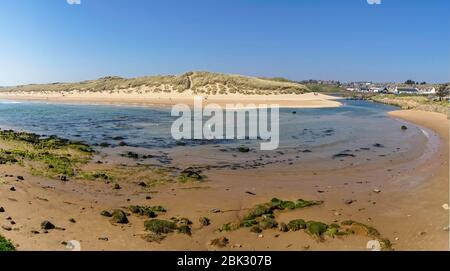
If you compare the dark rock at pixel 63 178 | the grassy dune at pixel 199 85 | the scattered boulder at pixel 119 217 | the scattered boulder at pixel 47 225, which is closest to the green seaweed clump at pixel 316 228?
the scattered boulder at pixel 119 217

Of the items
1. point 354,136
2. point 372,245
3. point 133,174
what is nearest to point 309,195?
point 372,245

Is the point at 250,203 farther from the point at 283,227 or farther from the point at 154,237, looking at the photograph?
the point at 154,237

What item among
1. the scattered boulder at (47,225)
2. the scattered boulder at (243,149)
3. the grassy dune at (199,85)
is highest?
the grassy dune at (199,85)

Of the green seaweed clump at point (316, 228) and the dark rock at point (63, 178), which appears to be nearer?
the green seaweed clump at point (316, 228)

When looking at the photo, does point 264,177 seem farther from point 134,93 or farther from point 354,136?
point 134,93

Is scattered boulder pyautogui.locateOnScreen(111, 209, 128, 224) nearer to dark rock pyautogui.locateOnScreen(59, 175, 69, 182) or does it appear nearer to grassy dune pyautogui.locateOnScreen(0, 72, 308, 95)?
dark rock pyautogui.locateOnScreen(59, 175, 69, 182)

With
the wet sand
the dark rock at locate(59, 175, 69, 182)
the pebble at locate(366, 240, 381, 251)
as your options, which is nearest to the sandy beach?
the wet sand

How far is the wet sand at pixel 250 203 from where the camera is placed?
9762 mm

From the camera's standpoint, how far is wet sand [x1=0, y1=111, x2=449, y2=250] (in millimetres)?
9762

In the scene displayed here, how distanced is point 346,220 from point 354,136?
20.1 metres

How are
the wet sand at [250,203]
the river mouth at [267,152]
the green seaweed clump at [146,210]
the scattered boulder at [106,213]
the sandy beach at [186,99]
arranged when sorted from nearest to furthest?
the wet sand at [250,203], the scattered boulder at [106,213], the green seaweed clump at [146,210], the river mouth at [267,152], the sandy beach at [186,99]

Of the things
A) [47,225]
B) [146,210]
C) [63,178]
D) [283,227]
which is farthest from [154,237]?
[63,178]

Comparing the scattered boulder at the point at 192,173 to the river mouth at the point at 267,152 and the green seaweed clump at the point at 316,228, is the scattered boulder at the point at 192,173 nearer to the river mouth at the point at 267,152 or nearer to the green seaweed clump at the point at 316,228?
the river mouth at the point at 267,152
